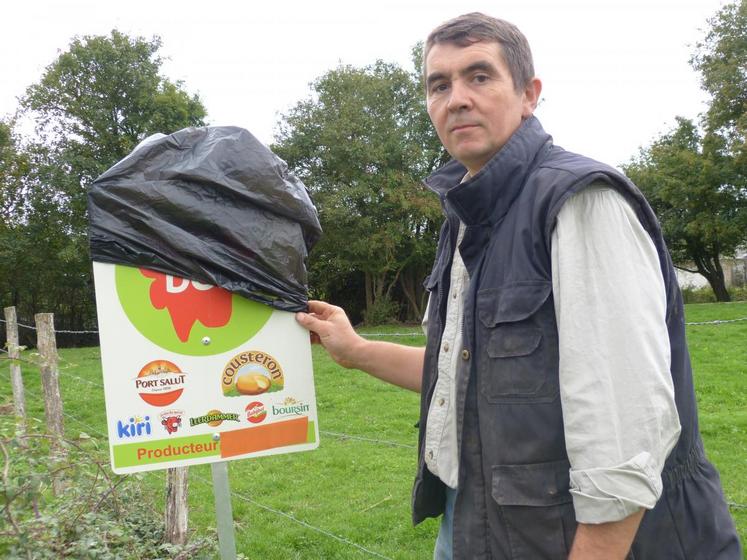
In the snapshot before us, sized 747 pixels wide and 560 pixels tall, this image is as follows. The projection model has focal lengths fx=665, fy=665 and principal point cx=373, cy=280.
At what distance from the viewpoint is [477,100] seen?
1.65 meters

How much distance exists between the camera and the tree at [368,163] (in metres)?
19.7

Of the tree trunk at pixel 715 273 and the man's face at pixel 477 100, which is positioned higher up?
the man's face at pixel 477 100

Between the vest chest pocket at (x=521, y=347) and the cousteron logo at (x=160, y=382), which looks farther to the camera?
the cousteron logo at (x=160, y=382)

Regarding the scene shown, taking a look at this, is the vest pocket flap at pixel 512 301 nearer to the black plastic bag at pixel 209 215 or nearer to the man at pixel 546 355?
the man at pixel 546 355

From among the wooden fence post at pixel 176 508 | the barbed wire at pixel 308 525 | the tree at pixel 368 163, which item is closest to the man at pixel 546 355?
the wooden fence post at pixel 176 508

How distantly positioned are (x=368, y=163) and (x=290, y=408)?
18203 millimetres

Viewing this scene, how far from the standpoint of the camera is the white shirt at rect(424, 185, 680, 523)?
4.14 ft

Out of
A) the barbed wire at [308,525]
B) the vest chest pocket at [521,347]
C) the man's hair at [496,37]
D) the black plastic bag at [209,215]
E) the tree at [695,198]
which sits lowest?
the barbed wire at [308,525]

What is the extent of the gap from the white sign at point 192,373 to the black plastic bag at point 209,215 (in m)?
0.07

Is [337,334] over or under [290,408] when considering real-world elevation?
over

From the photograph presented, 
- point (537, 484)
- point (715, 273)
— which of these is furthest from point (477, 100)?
point (715, 273)

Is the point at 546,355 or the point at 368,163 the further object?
the point at 368,163

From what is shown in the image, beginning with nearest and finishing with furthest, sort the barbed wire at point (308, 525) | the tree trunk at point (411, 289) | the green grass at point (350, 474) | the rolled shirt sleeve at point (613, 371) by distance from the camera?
the rolled shirt sleeve at point (613, 371) < the barbed wire at point (308, 525) < the green grass at point (350, 474) < the tree trunk at point (411, 289)

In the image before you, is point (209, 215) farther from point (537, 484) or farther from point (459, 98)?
point (537, 484)
